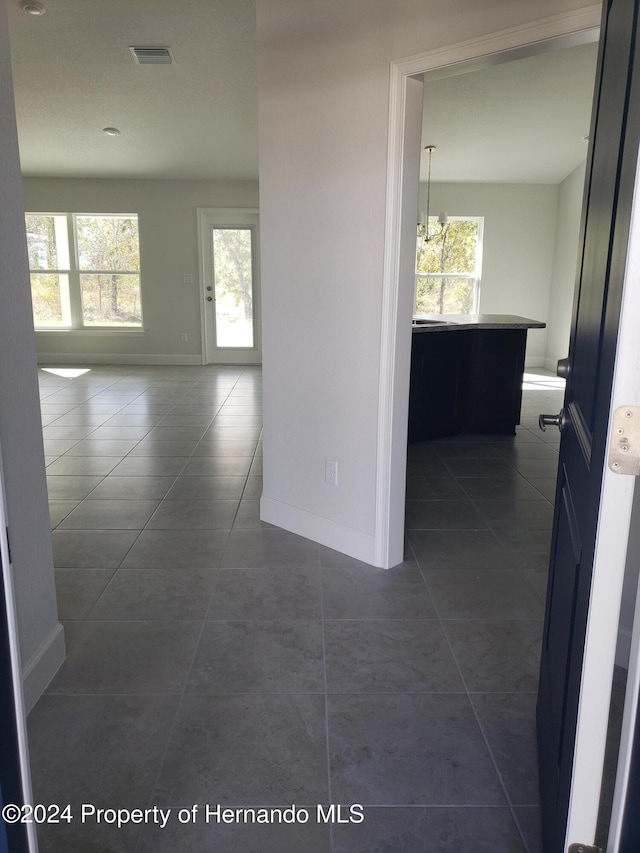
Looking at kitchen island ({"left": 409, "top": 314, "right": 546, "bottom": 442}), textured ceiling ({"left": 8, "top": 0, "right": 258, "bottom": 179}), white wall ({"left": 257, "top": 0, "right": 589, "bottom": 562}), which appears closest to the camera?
white wall ({"left": 257, "top": 0, "right": 589, "bottom": 562})

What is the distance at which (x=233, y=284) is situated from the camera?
8680 mm

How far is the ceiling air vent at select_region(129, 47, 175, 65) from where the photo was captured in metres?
4.38

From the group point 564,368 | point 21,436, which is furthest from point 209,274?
point 564,368

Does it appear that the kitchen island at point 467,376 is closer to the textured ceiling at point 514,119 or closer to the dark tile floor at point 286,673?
the dark tile floor at point 286,673

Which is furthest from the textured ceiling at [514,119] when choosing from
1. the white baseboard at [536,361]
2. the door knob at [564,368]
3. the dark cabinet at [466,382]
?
the door knob at [564,368]

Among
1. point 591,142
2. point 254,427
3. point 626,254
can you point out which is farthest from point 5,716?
point 254,427

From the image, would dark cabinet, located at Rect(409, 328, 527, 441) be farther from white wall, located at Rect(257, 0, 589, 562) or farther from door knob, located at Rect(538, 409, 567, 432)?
door knob, located at Rect(538, 409, 567, 432)

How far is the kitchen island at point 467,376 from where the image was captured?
15.3ft

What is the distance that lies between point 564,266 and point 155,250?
558 centimetres

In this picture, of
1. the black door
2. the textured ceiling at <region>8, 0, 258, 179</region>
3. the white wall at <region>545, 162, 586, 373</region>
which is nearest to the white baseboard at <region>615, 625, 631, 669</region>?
the black door

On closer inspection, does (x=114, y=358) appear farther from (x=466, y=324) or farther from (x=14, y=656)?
(x=14, y=656)

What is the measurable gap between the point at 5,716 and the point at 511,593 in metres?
2.05

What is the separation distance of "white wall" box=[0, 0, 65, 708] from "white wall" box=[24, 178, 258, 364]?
7.12 m

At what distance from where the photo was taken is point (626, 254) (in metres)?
0.75
